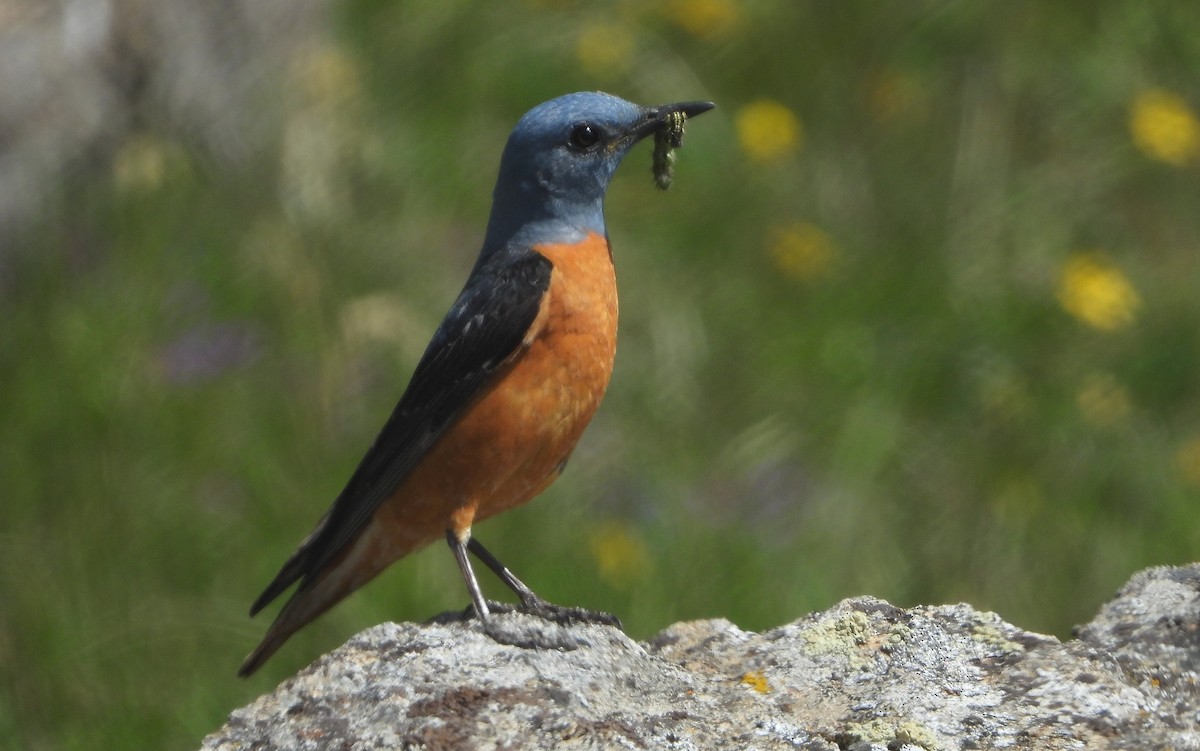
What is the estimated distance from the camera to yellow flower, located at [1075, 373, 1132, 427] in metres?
7.55

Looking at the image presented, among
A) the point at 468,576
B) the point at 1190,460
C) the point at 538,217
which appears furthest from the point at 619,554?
the point at 1190,460

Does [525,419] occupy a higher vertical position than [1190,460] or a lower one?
lower

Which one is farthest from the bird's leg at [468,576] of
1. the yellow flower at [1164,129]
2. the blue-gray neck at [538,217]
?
the yellow flower at [1164,129]

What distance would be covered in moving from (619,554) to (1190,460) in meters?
2.82

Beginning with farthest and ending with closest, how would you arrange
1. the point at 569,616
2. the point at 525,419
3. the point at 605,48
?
the point at 605,48, the point at 525,419, the point at 569,616

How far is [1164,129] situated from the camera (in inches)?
340

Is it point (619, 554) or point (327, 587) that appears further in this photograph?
point (619, 554)

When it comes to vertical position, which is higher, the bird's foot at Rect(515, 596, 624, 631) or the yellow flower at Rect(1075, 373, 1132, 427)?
the yellow flower at Rect(1075, 373, 1132, 427)

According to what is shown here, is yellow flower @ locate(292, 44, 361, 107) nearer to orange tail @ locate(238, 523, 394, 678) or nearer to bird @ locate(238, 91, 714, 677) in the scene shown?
bird @ locate(238, 91, 714, 677)

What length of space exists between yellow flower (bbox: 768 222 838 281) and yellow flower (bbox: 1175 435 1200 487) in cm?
192

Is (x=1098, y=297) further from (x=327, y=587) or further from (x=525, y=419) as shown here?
(x=327, y=587)

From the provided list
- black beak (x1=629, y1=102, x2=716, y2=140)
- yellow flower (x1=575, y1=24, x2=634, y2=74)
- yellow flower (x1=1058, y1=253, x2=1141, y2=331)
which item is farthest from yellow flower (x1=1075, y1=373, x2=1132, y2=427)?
black beak (x1=629, y1=102, x2=716, y2=140)

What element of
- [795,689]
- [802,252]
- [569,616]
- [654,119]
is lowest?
[795,689]

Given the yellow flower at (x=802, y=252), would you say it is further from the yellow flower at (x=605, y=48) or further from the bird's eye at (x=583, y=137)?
the bird's eye at (x=583, y=137)
